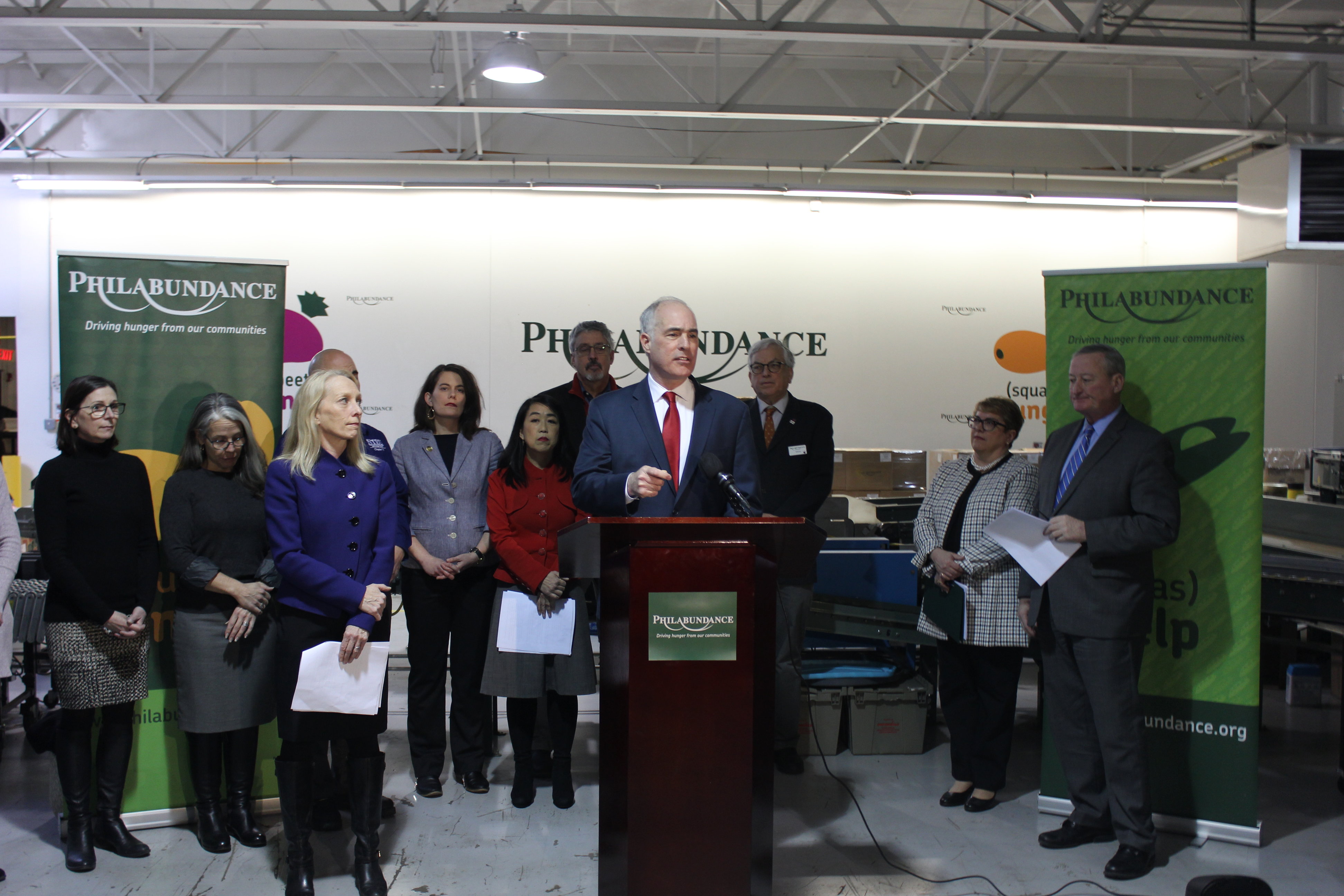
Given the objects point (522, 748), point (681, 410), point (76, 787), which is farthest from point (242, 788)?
point (681, 410)

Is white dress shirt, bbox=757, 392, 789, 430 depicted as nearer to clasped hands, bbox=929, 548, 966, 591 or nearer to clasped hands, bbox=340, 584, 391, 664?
clasped hands, bbox=929, 548, 966, 591

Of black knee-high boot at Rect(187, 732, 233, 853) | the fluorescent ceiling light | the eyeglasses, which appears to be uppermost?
the fluorescent ceiling light

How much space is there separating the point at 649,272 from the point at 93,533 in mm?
6260

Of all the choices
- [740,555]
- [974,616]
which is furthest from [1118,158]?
[740,555]

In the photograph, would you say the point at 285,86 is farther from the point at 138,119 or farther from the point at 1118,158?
the point at 1118,158

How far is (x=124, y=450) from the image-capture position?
354 centimetres

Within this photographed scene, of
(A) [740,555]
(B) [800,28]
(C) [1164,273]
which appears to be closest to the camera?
(A) [740,555]

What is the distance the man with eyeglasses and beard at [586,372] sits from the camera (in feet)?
13.6

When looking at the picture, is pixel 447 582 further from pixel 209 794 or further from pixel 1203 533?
pixel 1203 533

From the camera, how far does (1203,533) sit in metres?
3.44

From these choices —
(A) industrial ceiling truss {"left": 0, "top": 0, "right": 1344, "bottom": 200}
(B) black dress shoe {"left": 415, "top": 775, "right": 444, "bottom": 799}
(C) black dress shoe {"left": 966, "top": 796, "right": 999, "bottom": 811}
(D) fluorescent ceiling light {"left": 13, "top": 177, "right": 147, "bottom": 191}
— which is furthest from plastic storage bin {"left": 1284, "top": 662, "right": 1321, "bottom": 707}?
(D) fluorescent ceiling light {"left": 13, "top": 177, "right": 147, "bottom": 191}

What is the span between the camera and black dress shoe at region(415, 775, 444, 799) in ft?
12.5

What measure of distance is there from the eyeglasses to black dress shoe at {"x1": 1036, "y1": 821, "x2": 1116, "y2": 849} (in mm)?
3497

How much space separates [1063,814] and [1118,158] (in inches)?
301
